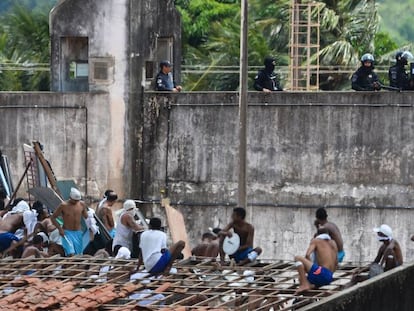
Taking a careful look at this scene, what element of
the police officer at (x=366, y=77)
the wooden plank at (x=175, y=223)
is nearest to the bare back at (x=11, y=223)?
the wooden plank at (x=175, y=223)

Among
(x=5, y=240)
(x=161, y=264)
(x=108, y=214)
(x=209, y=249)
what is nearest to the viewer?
(x=161, y=264)

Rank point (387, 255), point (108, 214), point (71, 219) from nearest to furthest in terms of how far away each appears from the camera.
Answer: point (387, 255) < point (71, 219) < point (108, 214)

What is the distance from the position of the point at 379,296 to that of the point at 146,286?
2.86 m

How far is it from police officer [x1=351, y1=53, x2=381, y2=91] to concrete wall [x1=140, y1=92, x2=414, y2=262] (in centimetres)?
73

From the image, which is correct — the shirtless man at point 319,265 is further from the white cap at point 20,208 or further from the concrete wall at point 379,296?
the white cap at point 20,208

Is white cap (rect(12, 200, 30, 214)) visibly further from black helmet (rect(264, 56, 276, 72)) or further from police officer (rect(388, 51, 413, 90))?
police officer (rect(388, 51, 413, 90))

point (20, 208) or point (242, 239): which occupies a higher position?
point (20, 208)

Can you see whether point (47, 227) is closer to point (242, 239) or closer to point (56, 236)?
point (56, 236)

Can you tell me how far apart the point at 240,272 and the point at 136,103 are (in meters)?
10.4

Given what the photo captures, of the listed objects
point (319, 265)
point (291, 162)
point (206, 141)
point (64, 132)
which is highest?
point (64, 132)

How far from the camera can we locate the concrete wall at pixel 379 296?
67.3 feet

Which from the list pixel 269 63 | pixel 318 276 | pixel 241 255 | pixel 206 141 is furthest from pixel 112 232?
pixel 318 276

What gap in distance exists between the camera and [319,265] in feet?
75.6

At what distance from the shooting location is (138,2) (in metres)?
34.4
